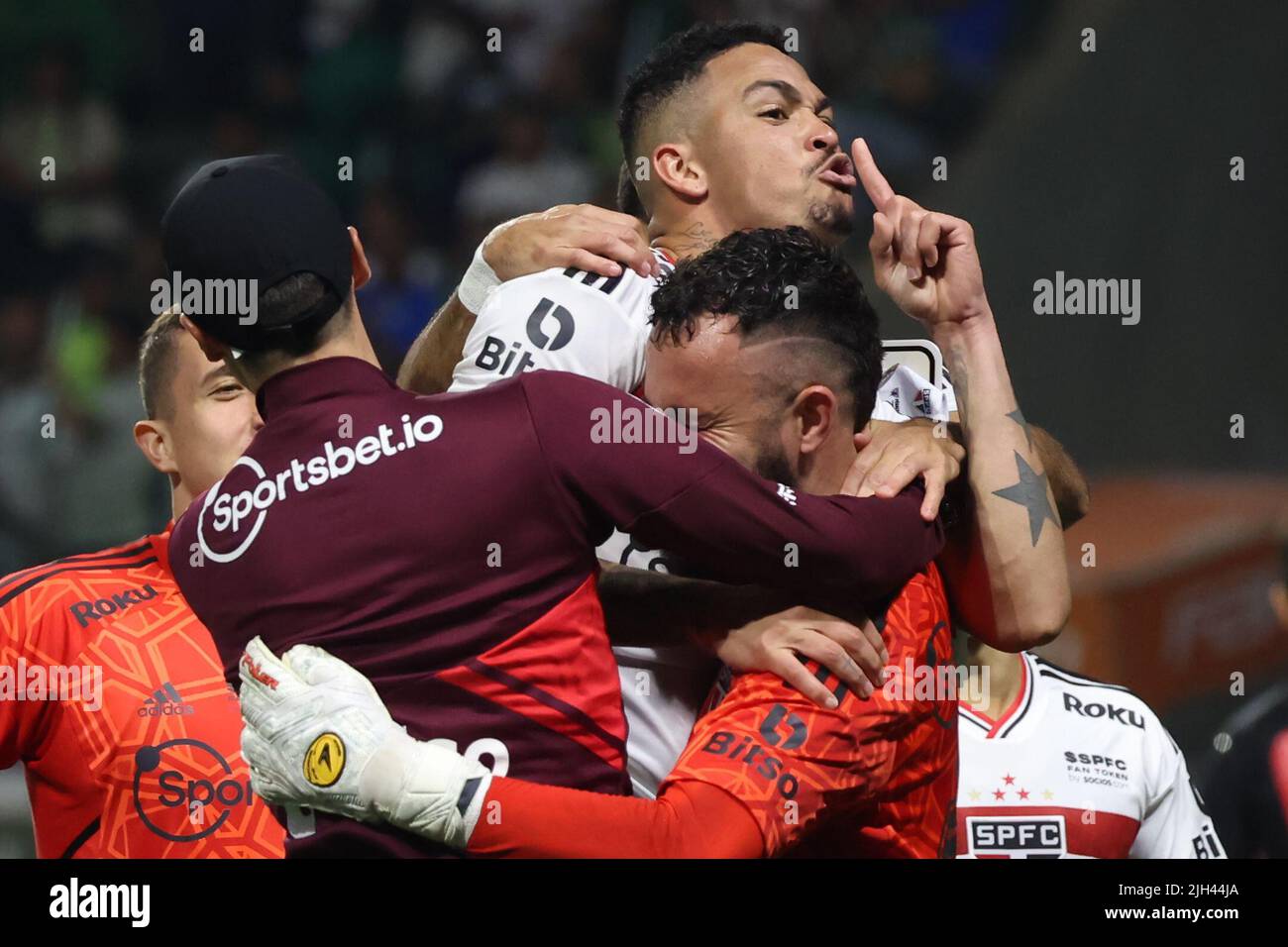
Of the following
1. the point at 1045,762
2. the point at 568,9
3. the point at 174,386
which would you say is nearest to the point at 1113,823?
the point at 1045,762

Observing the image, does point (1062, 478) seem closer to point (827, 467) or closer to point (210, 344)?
Answer: point (827, 467)

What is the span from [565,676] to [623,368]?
26.7 inches

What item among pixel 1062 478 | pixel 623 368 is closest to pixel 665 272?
pixel 623 368

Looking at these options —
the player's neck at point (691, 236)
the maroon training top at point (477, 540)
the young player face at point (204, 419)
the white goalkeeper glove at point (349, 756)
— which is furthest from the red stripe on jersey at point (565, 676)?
the young player face at point (204, 419)

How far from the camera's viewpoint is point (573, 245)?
3008mm

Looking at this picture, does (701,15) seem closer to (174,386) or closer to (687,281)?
(174,386)

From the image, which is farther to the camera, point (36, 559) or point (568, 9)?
point (568, 9)

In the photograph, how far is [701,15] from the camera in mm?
7355

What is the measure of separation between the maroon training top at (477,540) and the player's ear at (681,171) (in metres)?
1.26

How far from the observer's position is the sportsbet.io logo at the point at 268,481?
2.29 m

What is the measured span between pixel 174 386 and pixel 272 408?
1553mm

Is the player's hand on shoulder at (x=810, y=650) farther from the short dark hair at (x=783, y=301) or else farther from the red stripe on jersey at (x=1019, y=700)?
the red stripe on jersey at (x=1019, y=700)

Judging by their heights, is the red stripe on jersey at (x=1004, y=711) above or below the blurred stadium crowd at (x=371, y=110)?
below

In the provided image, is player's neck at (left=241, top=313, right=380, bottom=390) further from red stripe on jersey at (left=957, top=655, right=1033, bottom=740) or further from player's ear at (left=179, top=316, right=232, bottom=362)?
red stripe on jersey at (left=957, top=655, right=1033, bottom=740)
